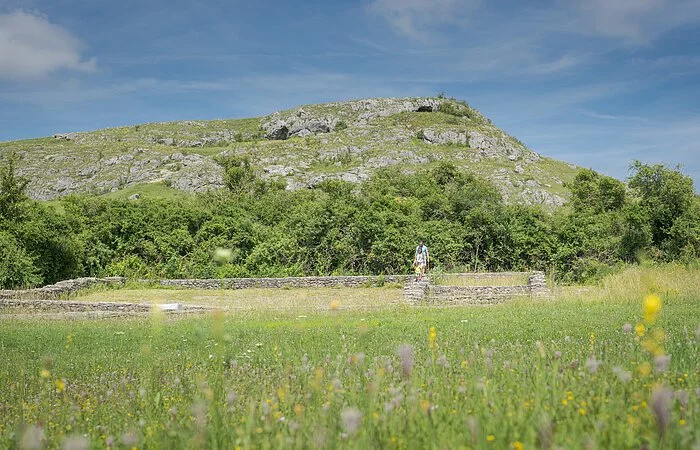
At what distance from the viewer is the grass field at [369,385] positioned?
2.84 meters

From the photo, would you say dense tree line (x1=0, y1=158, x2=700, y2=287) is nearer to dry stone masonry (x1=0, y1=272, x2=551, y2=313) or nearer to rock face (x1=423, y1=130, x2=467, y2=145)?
dry stone masonry (x1=0, y1=272, x2=551, y2=313)

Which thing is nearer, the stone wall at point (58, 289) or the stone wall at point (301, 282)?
the stone wall at point (58, 289)

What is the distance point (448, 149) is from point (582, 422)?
278 feet

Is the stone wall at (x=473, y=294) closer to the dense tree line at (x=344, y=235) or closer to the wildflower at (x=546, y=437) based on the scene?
the dense tree line at (x=344, y=235)

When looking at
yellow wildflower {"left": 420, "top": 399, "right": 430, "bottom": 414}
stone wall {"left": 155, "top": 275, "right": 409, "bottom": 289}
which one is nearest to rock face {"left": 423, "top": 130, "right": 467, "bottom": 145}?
stone wall {"left": 155, "top": 275, "right": 409, "bottom": 289}

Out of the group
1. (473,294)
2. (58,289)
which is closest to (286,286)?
(58,289)

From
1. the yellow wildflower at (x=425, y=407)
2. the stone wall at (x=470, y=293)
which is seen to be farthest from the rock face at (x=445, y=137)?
the yellow wildflower at (x=425, y=407)

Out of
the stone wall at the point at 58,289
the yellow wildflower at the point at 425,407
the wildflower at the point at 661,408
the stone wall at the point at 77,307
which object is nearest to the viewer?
the wildflower at the point at 661,408

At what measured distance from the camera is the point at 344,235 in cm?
2439

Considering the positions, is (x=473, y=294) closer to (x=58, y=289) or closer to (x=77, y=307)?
(x=77, y=307)

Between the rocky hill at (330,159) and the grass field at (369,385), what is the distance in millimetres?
54938

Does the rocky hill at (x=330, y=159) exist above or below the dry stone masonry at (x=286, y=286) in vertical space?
above

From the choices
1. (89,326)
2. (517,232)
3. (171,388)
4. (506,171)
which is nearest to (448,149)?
(506,171)

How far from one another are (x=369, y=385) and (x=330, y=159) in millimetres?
82975
